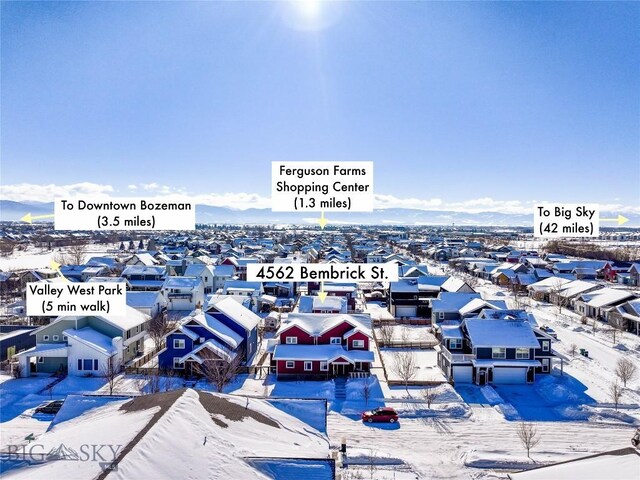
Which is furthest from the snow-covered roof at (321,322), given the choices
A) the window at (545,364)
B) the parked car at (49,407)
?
the parked car at (49,407)

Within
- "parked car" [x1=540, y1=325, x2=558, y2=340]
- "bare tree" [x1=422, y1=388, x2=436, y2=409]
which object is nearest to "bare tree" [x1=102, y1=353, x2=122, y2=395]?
"bare tree" [x1=422, y1=388, x2=436, y2=409]

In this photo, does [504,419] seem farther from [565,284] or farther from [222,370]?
[565,284]

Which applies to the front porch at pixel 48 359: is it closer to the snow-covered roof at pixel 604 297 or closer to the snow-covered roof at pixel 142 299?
the snow-covered roof at pixel 142 299

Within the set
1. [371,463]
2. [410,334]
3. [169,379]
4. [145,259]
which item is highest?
[145,259]

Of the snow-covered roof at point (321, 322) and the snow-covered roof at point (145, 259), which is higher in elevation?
the snow-covered roof at point (145, 259)

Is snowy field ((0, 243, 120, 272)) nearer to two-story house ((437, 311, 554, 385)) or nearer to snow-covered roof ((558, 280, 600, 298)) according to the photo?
two-story house ((437, 311, 554, 385))

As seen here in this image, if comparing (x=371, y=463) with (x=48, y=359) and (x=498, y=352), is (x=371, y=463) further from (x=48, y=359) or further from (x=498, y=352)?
(x=48, y=359)

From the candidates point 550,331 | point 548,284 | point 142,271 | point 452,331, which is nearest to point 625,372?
point 452,331
